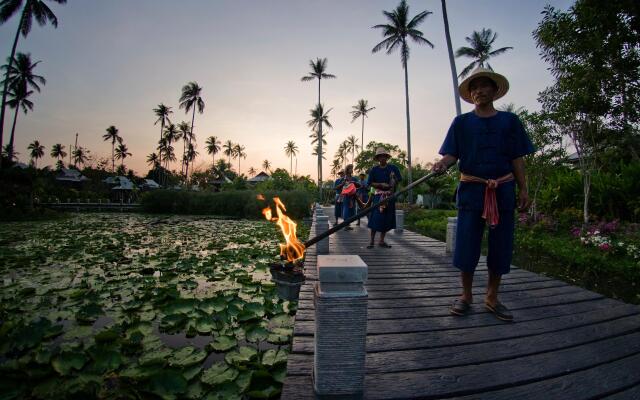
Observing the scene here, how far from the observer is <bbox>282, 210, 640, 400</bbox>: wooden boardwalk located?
1.79 metres

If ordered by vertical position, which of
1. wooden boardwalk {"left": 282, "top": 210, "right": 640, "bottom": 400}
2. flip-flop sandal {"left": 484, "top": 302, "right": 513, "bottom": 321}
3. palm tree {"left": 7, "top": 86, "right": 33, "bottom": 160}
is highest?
palm tree {"left": 7, "top": 86, "right": 33, "bottom": 160}

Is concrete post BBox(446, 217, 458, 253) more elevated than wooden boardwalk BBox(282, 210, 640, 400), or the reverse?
concrete post BBox(446, 217, 458, 253)

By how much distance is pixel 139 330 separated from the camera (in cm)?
296

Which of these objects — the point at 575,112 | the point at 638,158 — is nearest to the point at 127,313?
the point at 575,112

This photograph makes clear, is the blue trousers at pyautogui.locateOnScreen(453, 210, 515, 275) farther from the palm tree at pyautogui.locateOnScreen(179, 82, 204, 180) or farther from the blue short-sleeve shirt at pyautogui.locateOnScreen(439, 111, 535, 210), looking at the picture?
the palm tree at pyautogui.locateOnScreen(179, 82, 204, 180)

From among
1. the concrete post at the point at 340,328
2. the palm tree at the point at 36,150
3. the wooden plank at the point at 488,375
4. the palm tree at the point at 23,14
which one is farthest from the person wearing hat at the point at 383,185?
the palm tree at the point at 36,150

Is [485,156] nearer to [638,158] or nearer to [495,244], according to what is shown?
[495,244]

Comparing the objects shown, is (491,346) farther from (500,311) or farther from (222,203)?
(222,203)

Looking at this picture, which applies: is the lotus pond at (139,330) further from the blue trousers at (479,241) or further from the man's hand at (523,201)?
the man's hand at (523,201)

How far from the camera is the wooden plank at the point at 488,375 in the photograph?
175 cm

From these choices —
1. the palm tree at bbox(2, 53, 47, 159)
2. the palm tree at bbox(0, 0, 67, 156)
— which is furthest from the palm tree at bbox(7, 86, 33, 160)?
the palm tree at bbox(0, 0, 67, 156)

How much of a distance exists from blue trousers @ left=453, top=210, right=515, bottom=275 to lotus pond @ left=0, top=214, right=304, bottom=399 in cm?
188

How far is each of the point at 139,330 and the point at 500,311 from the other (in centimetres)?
355

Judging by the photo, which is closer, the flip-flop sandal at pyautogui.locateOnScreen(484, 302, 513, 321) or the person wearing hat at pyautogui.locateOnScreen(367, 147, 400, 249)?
the flip-flop sandal at pyautogui.locateOnScreen(484, 302, 513, 321)
